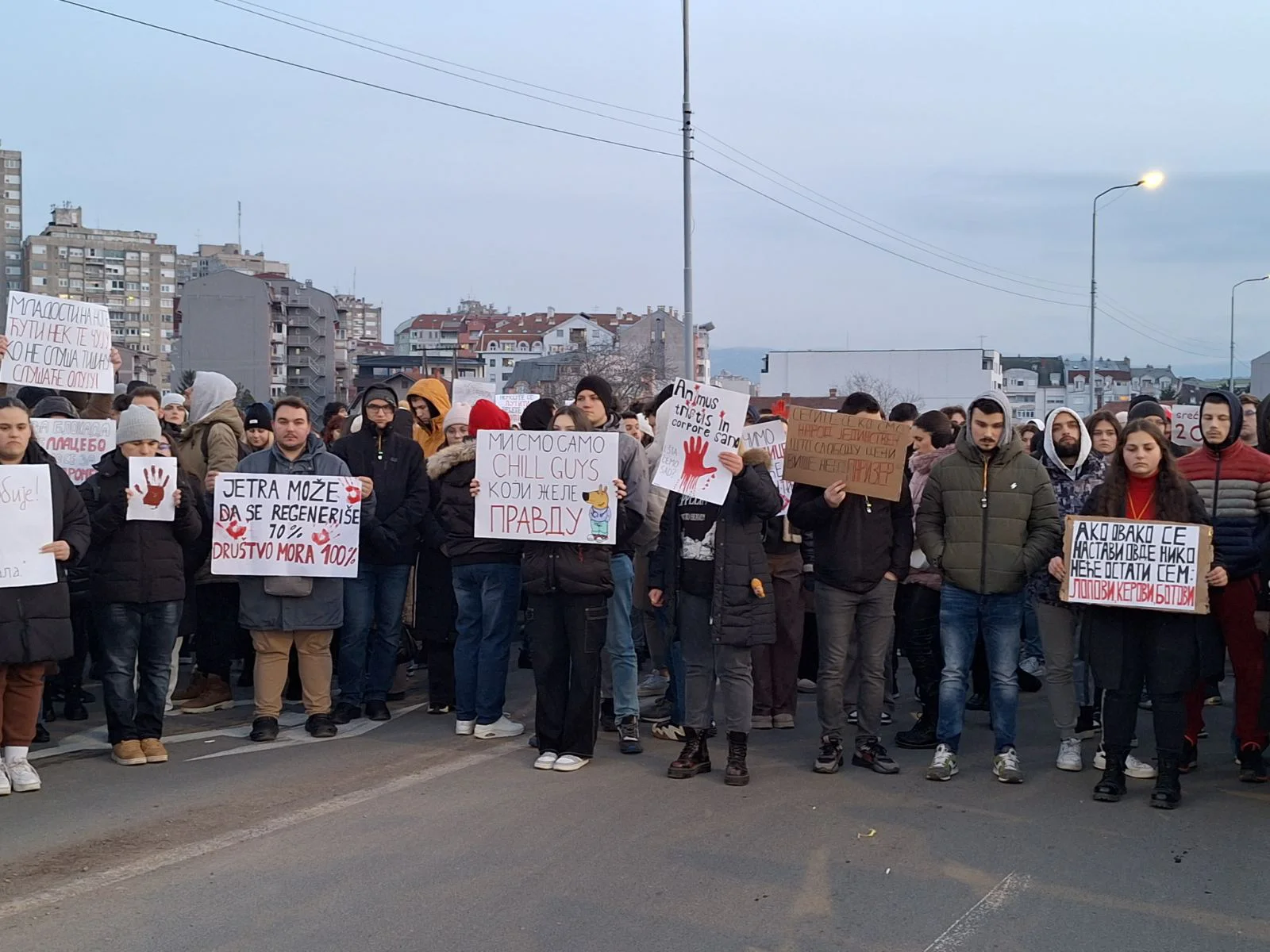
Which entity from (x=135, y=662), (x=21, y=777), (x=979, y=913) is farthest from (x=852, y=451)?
(x=21, y=777)

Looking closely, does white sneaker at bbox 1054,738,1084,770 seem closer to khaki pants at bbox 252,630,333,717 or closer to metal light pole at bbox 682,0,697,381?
khaki pants at bbox 252,630,333,717

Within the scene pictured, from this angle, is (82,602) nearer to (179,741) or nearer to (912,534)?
(179,741)

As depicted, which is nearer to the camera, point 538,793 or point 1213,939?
point 1213,939

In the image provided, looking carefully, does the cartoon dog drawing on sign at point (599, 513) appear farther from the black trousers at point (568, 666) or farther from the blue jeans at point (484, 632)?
the blue jeans at point (484, 632)

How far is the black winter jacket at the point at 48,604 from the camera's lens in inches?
276

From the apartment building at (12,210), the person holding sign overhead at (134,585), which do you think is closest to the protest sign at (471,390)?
the person holding sign overhead at (134,585)

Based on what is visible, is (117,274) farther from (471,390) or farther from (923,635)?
(923,635)

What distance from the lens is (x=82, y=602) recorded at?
9188mm

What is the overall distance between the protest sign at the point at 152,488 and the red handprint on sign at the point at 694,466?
3.30 meters

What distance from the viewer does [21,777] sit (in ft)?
23.3

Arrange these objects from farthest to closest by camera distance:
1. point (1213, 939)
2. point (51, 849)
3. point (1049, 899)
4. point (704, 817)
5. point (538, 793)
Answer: point (538, 793), point (704, 817), point (51, 849), point (1049, 899), point (1213, 939)

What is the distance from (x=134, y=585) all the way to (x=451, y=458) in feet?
7.39

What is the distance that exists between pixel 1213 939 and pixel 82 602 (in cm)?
773

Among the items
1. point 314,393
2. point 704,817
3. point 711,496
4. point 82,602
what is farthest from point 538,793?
point 314,393
